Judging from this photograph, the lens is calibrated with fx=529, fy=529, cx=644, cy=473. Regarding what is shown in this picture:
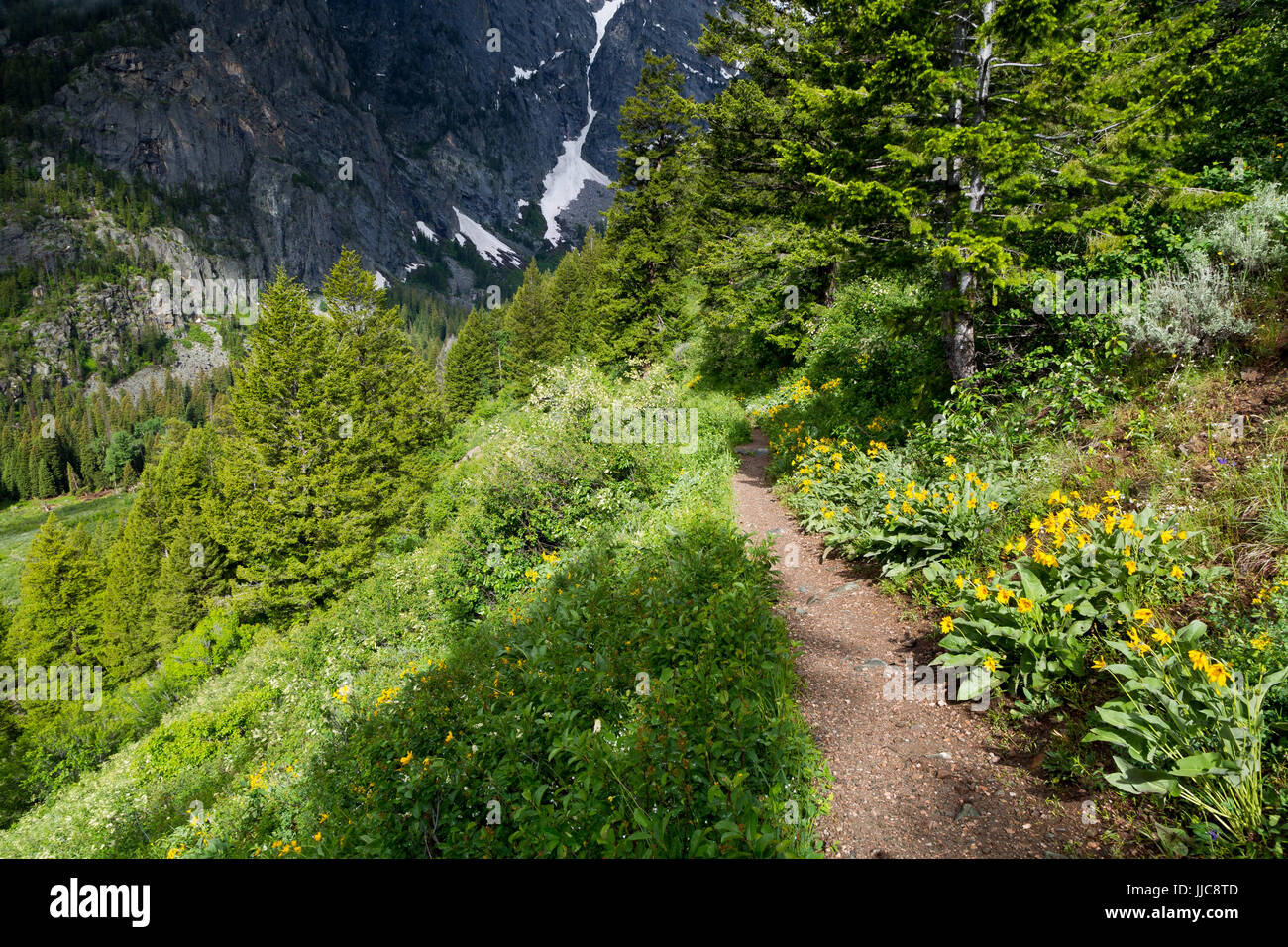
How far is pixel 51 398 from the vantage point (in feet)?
393

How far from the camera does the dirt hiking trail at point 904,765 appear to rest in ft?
9.64

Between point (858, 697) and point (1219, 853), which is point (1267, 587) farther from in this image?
point (858, 697)

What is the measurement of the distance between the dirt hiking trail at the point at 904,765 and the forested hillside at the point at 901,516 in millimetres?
120

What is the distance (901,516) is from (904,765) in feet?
9.67

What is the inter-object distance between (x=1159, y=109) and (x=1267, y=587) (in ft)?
18.2

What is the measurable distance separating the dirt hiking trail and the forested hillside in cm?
12

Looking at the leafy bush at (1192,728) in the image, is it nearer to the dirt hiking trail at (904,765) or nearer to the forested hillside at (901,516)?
the forested hillside at (901,516)

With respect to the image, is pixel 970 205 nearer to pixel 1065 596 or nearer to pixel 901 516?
pixel 901 516

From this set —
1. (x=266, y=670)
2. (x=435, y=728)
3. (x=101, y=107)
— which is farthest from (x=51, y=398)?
(x=435, y=728)

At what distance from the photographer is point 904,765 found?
3580 mm

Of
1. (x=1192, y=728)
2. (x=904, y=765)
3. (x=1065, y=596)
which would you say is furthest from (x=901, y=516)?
(x=1192, y=728)

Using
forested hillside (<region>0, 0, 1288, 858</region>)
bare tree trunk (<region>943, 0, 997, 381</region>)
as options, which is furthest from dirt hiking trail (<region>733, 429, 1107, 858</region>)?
bare tree trunk (<region>943, 0, 997, 381</region>)

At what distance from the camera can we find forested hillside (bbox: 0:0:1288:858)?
3.13 m

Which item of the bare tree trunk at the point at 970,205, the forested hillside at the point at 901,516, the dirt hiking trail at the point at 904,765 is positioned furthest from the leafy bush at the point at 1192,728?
the bare tree trunk at the point at 970,205
